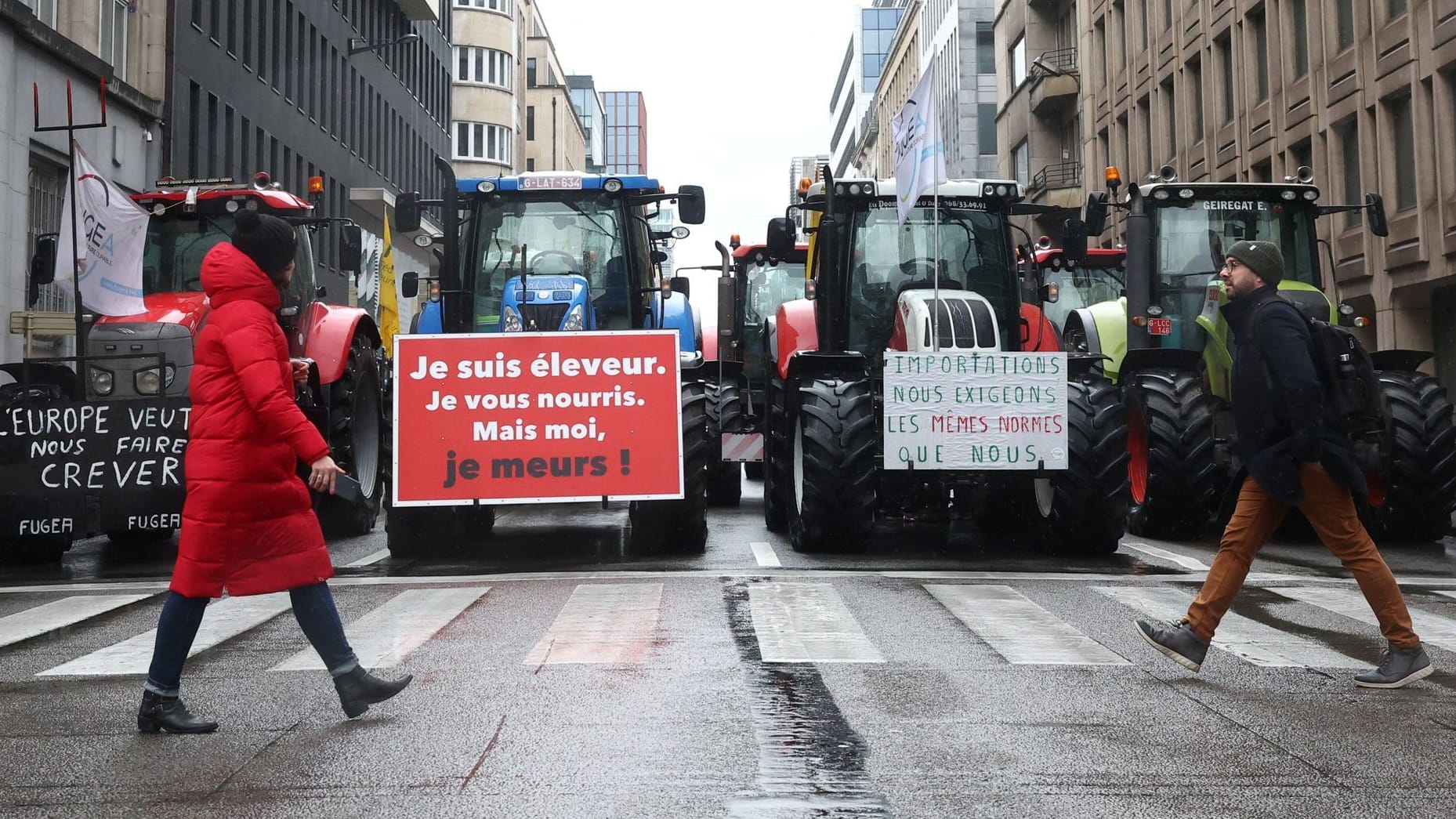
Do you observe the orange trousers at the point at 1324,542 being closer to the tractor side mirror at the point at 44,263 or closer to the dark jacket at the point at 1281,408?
the dark jacket at the point at 1281,408

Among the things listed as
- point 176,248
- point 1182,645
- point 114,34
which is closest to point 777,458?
Result: point 176,248

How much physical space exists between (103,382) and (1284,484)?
9294 millimetres

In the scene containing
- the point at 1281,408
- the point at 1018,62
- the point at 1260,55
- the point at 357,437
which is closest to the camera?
the point at 1281,408

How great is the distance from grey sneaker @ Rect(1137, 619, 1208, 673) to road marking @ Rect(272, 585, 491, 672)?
10.5 feet

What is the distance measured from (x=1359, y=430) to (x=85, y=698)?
17.2 ft

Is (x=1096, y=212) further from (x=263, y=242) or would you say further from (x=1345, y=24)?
(x=1345, y=24)

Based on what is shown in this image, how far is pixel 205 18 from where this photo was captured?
33031mm

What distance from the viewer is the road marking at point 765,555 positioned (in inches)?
441

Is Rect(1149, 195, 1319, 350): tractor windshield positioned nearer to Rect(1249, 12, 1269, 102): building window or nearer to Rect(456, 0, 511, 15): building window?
Rect(1249, 12, 1269, 102): building window

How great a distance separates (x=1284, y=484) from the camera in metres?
6.68

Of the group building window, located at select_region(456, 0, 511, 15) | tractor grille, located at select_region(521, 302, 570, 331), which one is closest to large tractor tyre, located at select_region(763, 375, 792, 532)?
tractor grille, located at select_region(521, 302, 570, 331)

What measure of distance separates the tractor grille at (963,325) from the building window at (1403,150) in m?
16.1

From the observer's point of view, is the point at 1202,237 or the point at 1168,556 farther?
the point at 1202,237

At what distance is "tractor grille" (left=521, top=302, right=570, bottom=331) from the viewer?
1282 cm
